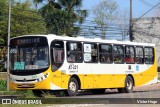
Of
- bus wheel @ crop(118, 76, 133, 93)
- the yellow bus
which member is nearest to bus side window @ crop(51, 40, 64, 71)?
the yellow bus

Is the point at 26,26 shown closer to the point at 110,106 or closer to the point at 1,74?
the point at 1,74

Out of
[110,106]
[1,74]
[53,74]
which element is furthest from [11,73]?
[1,74]

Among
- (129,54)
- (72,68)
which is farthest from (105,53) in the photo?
(72,68)

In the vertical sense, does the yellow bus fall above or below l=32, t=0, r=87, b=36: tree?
below

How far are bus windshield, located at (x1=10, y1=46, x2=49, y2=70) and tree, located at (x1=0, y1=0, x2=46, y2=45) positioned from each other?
95.7 ft

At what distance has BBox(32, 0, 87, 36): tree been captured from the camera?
53.7m

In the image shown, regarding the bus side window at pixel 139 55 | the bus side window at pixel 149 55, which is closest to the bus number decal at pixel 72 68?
the bus side window at pixel 139 55

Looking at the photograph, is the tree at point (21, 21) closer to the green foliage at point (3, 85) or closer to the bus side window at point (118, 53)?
the green foliage at point (3, 85)

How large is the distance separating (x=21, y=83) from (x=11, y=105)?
8253 mm

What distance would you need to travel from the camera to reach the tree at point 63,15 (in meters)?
53.7

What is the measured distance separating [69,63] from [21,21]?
32274mm

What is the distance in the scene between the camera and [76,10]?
5534 cm

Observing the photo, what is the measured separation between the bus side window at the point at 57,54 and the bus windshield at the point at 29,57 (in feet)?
1.24

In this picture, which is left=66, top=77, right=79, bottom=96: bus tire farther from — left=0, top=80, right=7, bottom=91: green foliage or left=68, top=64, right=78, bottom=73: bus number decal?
left=0, top=80, right=7, bottom=91: green foliage
